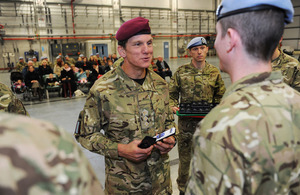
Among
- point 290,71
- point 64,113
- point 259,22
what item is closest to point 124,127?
point 259,22

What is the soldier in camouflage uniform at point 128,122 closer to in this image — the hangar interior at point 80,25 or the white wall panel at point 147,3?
the hangar interior at point 80,25

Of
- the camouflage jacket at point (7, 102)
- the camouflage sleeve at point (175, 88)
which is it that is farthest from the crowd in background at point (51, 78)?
the camouflage jacket at point (7, 102)

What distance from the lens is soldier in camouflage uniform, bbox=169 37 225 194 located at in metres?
2.83

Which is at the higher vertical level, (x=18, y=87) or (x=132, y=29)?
(x=132, y=29)

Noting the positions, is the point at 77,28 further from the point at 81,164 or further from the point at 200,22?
the point at 81,164

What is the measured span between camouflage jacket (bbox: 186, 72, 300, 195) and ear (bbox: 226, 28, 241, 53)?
17cm

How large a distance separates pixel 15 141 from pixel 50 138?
0.20 feet

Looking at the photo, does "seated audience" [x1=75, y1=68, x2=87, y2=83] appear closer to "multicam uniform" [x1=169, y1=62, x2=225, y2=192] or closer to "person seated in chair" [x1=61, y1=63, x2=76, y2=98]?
"person seated in chair" [x1=61, y1=63, x2=76, y2=98]

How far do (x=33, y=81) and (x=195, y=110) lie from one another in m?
7.39

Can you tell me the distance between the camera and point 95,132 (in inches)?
66.4

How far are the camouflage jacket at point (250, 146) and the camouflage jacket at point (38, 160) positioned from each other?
424 millimetres

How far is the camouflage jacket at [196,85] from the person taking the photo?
290 cm

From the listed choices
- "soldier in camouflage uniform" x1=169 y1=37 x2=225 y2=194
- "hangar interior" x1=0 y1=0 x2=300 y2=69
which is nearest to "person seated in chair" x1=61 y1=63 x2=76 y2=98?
"soldier in camouflage uniform" x1=169 y1=37 x2=225 y2=194

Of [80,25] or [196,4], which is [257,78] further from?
[196,4]
